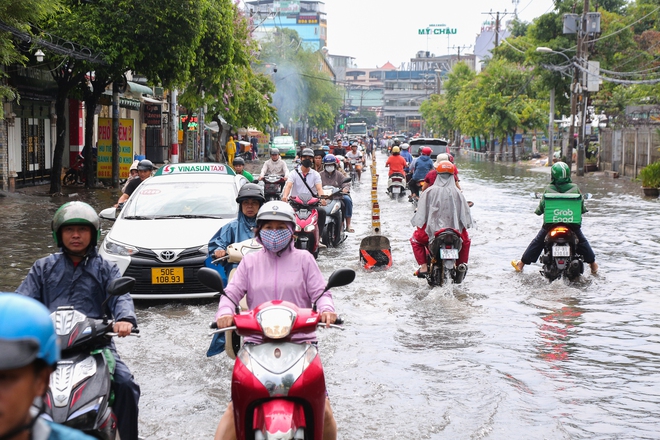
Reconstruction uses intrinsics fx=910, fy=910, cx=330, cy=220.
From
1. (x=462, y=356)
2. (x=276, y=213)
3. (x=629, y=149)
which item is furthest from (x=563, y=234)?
(x=629, y=149)

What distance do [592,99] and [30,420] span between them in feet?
181

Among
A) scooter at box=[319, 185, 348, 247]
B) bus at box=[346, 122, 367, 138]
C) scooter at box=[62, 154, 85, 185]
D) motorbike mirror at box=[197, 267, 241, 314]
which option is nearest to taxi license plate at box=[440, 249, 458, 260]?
scooter at box=[319, 185, 348, 247]

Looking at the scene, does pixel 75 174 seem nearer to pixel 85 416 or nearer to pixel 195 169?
pixel 195 169

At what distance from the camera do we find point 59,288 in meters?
4.79

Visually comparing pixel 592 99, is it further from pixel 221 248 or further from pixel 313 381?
pixel 313 381

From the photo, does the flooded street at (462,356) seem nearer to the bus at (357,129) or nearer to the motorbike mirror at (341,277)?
the motorbike mirror at (341,277)

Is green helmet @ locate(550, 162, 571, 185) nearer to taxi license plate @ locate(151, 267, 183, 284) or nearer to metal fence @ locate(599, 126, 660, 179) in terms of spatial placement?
taxi license plate @ locate(151, 267, 183, 284)

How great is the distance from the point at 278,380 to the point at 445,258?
23.2ft

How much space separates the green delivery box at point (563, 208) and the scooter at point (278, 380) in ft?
25.8

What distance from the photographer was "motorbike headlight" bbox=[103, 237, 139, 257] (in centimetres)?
1032

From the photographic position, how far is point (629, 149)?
38625 mm

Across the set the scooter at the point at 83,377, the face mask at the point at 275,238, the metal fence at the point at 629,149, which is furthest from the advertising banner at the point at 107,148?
the scooter at the point at 83,377

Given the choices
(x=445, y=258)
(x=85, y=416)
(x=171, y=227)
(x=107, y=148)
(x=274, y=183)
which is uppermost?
(x=107, y=148)

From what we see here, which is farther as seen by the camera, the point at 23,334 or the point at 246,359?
the point at 246,359
